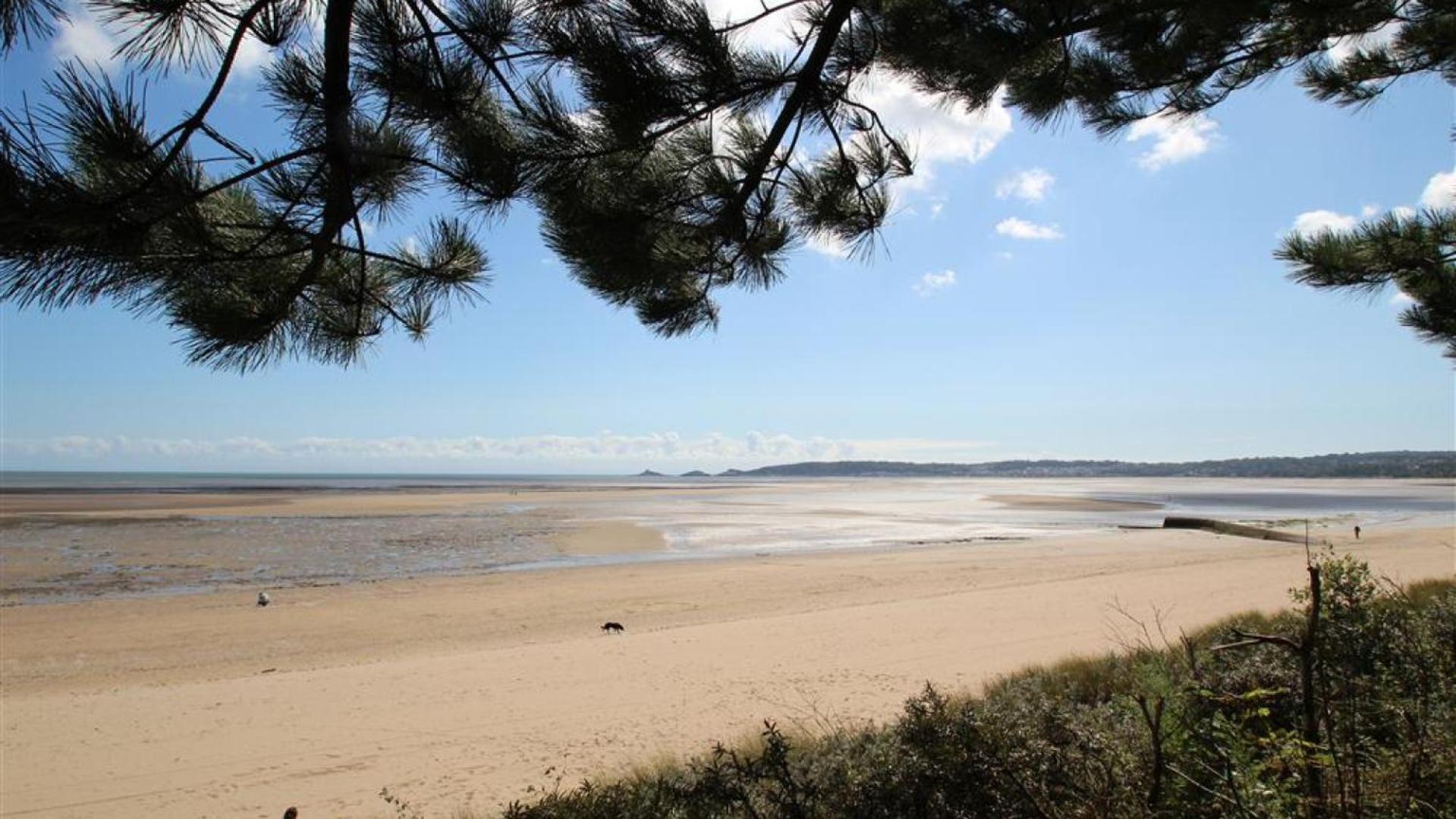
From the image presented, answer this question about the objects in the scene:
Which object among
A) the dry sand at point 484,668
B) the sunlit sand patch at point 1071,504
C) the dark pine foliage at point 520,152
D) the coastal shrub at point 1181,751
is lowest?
the sunlit sand patch at point 1071,504

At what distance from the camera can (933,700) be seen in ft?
11.3

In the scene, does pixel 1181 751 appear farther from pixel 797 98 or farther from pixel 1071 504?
pixel 1071 504

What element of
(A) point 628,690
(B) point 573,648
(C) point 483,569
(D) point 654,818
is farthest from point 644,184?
(C) point 483,569

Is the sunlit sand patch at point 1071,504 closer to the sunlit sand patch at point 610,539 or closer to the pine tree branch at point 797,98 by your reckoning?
the sunlit sand patch at point 610,539

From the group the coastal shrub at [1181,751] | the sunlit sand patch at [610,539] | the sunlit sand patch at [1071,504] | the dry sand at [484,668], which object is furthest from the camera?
the sunlit sand patch at [1071,504]

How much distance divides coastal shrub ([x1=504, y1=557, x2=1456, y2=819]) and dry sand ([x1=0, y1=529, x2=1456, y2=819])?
82.4 inches

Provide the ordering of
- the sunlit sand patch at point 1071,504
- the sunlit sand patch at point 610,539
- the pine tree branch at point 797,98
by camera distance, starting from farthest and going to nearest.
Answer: the sunlit sand patch at point 1071,504 → the sunlit sand patch at point 610,539 → the pine tree branch at point 797,98

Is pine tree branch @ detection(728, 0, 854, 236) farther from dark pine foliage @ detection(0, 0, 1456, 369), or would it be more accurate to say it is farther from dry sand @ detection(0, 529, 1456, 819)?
dry sand @ detection(0, 529, 1456, 819)

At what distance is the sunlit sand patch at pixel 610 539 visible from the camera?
22328mm

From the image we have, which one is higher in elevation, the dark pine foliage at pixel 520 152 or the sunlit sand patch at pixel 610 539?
the dark pine foliage at pixel 520 152

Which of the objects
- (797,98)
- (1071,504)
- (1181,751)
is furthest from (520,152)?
(1071,504)

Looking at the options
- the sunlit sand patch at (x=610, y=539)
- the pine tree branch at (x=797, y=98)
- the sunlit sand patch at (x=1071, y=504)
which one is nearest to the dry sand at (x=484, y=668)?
the pine tree branch at (x=797, y=98)

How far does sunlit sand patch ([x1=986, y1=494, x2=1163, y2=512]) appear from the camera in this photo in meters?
40.1

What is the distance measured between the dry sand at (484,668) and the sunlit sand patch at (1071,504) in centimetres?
2343
